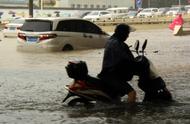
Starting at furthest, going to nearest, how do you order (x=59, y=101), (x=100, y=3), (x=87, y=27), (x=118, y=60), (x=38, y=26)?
(x=100, y=3), (x=87, y=27), (x=38, y=26), (x=59, y=101), (x=118, y=60)

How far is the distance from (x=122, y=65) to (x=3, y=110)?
86.8 inches

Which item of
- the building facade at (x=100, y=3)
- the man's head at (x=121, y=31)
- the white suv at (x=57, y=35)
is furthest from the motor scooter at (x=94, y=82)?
the building facade at (x=100, y=3)

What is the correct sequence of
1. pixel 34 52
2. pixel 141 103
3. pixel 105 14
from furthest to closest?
pixel 105 14
pixel 34 52
pixel 141 103

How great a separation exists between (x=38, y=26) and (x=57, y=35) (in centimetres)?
93

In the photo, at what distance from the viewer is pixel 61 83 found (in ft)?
44.2

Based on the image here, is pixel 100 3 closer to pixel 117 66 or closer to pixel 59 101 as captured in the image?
pixel 59 101

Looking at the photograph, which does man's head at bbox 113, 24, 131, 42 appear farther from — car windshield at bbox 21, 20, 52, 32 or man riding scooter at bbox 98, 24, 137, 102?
car windshield at bbox 21, 20, 52, 32

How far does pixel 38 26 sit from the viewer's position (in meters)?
23.6

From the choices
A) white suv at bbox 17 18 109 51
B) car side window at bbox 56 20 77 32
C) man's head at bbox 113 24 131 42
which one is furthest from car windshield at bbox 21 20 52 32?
man's head at bbox 113 24 131 42

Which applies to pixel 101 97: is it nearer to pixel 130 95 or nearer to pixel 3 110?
pixel 130 95

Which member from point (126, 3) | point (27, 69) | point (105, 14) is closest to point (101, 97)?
point (27, 69)

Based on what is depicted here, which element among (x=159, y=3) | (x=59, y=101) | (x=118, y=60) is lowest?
(x=59, y=101)

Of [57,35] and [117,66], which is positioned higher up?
[117,66]

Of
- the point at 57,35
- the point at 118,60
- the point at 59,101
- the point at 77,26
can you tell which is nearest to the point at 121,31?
the point at 118,60
